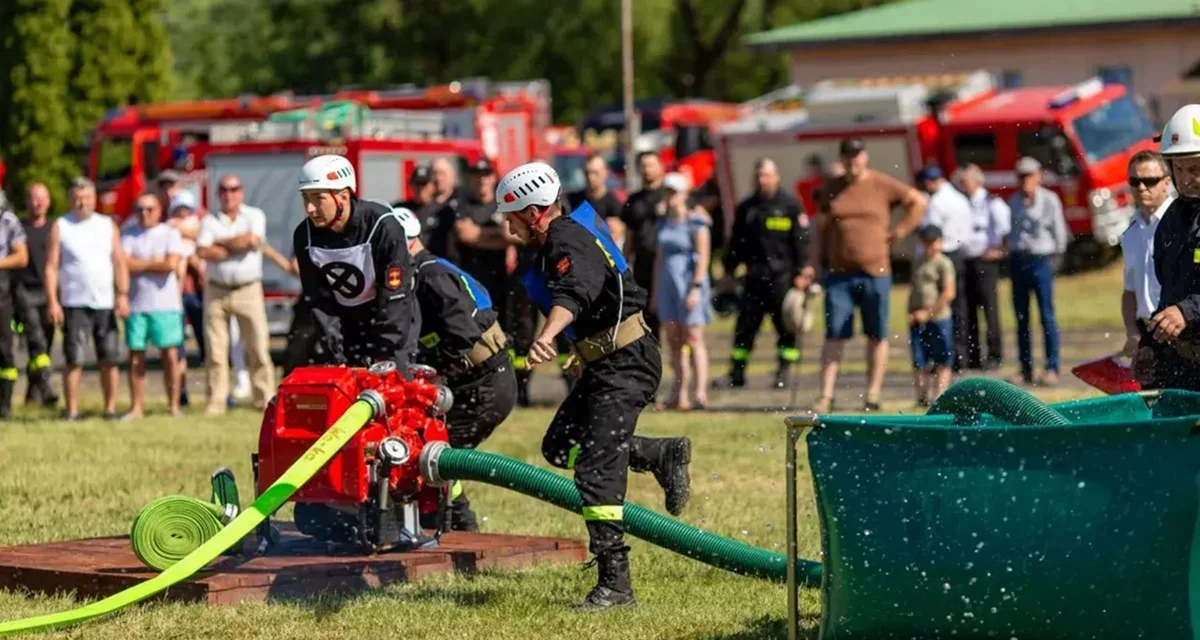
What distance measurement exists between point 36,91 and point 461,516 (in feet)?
97.2

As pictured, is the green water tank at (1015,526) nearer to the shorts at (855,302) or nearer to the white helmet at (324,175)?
the white helmet at (324,175)

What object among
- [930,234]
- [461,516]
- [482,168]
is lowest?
[461,516]

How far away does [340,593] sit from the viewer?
9.14 metres

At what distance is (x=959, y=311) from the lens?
1838 cm

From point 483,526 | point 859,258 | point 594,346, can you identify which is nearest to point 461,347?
point 483,526

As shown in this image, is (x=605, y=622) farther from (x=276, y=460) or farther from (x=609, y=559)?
A: (x=276, y=460)

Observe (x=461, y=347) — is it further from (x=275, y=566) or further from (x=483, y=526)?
(x=275, y=566)

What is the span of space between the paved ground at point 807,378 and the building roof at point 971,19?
883 inches

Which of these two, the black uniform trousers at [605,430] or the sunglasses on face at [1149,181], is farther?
the sunglasses on face at [1149,181]

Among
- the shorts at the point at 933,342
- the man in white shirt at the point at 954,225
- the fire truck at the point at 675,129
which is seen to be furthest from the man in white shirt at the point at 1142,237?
the fire truck at the point at 675,129

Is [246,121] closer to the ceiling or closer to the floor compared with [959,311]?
closer to the ceiling

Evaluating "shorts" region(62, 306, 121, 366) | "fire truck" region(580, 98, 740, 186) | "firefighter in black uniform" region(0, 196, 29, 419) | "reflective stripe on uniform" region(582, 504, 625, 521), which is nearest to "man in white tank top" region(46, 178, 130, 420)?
"shorts" region(62, 306, 121, 366)

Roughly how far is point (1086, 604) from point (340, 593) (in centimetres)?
372

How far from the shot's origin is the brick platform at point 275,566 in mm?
9008
